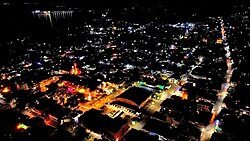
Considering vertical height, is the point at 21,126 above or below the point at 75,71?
below

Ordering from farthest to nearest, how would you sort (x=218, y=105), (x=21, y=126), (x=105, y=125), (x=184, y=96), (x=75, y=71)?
1. (x=75, y=71)
2. (x=184, y=96)
3. (x=218, y=105)
4. (x=21, y=126)
5. (x=105, y=125)

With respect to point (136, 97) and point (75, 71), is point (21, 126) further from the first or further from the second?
point (75, 71)

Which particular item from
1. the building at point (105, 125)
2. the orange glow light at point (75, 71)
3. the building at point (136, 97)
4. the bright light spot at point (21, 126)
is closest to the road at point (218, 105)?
the building at point (136, 97)

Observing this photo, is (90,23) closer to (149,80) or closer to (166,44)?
(166,44)

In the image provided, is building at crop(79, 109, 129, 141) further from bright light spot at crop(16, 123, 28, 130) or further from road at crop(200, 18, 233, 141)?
road at crop(200, 18, 233, 141)

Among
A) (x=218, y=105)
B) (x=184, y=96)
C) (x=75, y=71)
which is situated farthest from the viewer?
(x=75, y=71)

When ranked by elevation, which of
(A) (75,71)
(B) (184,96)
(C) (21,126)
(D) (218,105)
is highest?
(B) (184,96)

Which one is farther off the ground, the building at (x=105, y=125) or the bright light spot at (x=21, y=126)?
the building at (x=105, y=125)

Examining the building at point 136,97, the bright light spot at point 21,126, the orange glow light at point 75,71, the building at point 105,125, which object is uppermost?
the building at point 136,97

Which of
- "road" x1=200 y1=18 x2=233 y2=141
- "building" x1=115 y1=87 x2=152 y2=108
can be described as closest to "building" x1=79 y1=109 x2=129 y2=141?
"building" x1=115 y1=87 x2=152 y2=108

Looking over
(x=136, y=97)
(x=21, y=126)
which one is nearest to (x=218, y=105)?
(x=136, y=97)

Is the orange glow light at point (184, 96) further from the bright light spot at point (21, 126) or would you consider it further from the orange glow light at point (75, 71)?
the bright light spot at point (21, 126)
